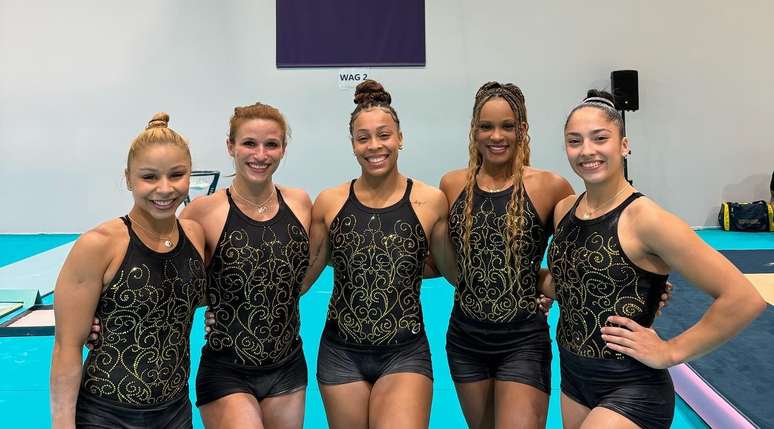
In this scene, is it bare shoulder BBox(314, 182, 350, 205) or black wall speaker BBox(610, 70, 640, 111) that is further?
black wall speaker BBox(610, 70, 640, 111)

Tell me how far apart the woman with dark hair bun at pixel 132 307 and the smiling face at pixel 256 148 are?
→ 0.31 m

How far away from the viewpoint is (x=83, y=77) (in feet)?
30.0

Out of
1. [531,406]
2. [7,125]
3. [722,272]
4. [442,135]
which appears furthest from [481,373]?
[7,125]

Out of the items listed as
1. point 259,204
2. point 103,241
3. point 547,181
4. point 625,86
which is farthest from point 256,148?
point 625,86

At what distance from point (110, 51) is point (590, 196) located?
899cm

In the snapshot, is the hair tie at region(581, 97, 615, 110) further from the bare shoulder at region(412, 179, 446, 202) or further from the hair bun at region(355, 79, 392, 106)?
the hair bun at region(355, 79, 392, 106)

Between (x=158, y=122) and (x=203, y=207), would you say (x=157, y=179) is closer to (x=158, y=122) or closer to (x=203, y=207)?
(x=158, y=122)

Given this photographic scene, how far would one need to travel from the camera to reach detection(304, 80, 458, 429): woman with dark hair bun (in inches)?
91.8

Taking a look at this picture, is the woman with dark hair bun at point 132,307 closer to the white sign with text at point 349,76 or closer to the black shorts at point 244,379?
the black shorts at point 244,379

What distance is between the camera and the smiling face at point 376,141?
239 cm

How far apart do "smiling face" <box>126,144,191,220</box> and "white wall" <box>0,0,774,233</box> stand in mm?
7339

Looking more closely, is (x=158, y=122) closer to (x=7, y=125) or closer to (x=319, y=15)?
(x=319, y=15)

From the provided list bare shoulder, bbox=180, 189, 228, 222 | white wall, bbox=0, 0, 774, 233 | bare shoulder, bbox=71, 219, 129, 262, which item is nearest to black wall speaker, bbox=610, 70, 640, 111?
white wall, bbox=0, 0, 774, 233

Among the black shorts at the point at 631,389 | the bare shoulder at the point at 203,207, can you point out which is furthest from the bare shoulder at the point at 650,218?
the bare shoulder at the point at 203,207
